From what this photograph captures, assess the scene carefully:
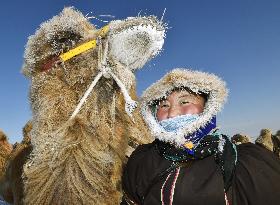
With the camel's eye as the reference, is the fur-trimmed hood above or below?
below

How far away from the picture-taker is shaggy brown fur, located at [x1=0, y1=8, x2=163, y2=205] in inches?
97.9

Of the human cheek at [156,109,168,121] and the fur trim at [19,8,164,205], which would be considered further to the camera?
the human cheek at [156,109,168,121]

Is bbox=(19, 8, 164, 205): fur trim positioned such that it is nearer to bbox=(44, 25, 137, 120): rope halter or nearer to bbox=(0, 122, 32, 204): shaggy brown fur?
bbox=(44, 25, 137, 120): rope halter

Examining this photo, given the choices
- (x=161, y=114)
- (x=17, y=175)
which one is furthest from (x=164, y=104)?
(x=17, y=175)

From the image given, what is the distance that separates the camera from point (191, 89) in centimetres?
267

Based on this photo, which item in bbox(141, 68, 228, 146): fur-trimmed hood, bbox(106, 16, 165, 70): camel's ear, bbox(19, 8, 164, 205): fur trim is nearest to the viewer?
bbox(106, 16, 165, 70): camel's ear

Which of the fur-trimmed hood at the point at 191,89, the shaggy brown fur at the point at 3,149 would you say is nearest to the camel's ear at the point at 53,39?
the fur-trimmed hood at the point at 191,89

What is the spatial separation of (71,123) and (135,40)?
0.70 meters

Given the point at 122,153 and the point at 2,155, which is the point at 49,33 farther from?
the point at 2,155

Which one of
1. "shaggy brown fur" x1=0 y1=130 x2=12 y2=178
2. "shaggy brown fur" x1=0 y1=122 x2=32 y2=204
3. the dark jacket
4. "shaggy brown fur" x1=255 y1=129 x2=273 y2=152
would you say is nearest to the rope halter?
the dark jacket

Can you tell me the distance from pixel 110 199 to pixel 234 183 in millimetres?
814

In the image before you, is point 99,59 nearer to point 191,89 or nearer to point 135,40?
point 135,40

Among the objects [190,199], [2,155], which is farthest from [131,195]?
[2,155]

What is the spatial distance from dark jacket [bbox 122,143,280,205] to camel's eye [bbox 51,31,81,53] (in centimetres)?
103
